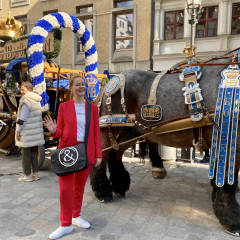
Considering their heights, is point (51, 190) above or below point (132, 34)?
below

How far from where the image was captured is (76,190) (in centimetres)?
257

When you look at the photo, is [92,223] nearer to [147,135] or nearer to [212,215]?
[147,135]

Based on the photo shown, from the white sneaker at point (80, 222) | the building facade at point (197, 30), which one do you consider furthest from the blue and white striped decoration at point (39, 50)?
the building facade at point (197, 30)

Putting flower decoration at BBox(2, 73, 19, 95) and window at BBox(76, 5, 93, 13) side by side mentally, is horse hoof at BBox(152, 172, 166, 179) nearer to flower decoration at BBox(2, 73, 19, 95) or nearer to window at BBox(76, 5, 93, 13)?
flower decoration at BBox(2, 73, 19, 95)

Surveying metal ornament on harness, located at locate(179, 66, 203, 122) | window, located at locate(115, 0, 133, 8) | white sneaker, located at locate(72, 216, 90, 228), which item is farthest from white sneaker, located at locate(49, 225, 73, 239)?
window, located at locate(115, 0, 133, 8)

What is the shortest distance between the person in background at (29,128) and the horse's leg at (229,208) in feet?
9.31

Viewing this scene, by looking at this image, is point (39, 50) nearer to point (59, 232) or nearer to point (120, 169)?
point (120, 169)

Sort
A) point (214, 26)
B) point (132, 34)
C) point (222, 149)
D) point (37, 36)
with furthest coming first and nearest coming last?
point (132, 34)
point (214, 26)
point (37, 36)
point (222, 149)

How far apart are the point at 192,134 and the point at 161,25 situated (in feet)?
38.0

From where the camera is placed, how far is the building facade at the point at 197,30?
39.1ft

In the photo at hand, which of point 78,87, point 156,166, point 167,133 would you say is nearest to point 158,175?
point 156,166

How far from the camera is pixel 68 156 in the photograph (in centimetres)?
233

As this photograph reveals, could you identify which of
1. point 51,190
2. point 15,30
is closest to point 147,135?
point 51,190

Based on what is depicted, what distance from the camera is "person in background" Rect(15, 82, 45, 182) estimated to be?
12.9 feet
